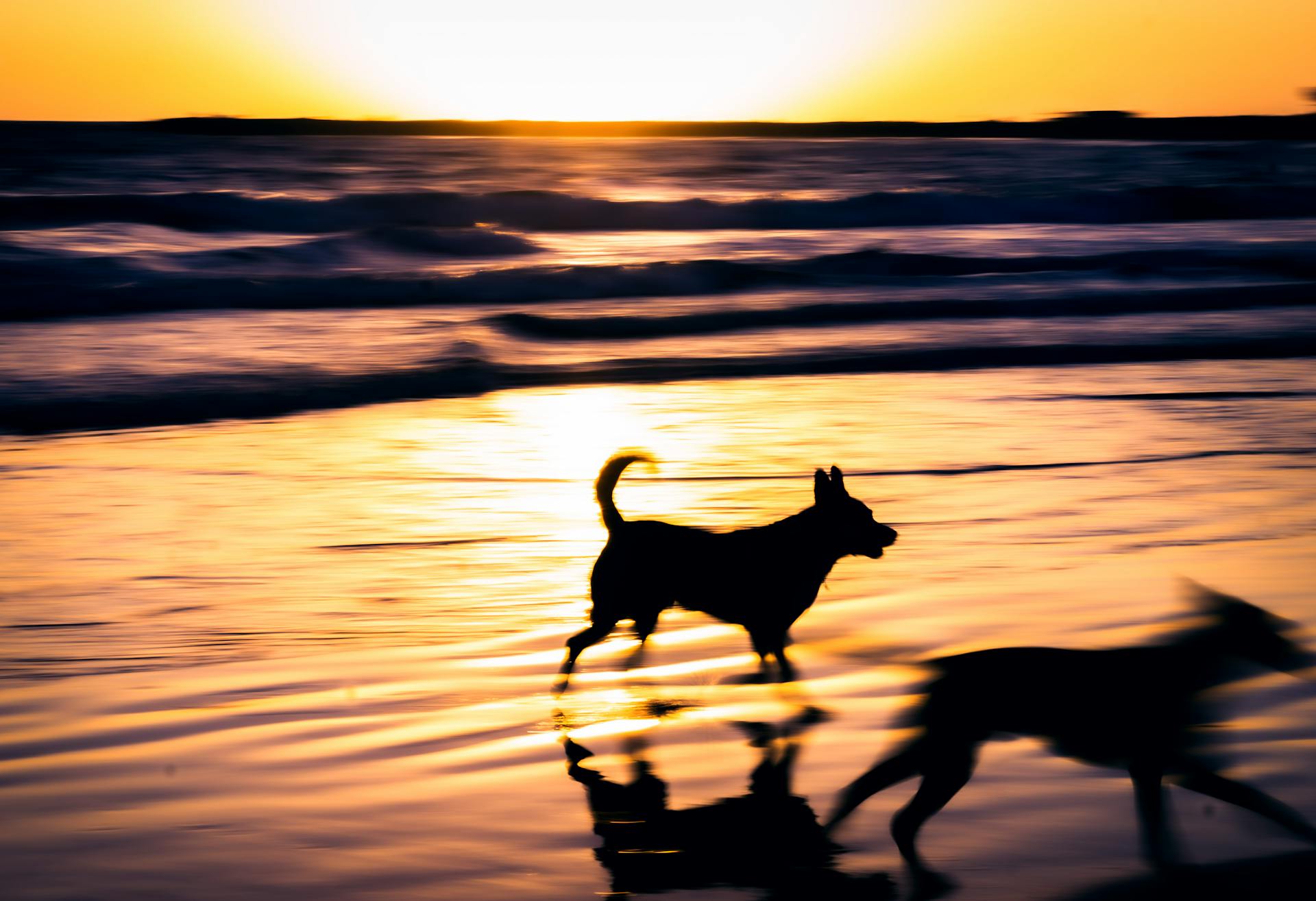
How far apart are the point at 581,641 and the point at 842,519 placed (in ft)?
2.93

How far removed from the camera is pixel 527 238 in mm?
29328

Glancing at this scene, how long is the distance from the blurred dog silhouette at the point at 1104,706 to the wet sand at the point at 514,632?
24 centimetres

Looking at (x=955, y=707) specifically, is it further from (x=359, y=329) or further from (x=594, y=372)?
(x=359, y=329)

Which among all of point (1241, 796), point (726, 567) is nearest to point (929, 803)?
point (1241, 796)

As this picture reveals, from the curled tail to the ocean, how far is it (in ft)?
1.88

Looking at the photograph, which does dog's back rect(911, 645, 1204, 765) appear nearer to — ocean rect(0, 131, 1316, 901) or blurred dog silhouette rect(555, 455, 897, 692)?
ocean rect(0, 131, 1316, 901)

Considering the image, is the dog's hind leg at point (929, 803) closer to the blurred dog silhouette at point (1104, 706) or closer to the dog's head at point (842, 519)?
the blurred dog silhouette at point (1104, 706)

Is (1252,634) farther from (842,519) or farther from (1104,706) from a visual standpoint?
(842,519)

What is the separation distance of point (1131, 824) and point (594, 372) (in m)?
9.62

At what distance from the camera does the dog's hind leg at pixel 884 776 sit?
3.08 metres

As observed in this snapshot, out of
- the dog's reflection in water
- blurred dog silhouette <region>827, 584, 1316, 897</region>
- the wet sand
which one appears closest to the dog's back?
blurred dog silhouette <region>827, 584, 1316, 897</region>

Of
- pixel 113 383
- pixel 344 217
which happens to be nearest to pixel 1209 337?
pixel 113 383

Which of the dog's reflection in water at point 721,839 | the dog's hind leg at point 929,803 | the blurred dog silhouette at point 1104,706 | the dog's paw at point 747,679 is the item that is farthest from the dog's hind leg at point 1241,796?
the dog's paw at point 747,679

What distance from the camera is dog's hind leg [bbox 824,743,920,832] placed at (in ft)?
10.1
